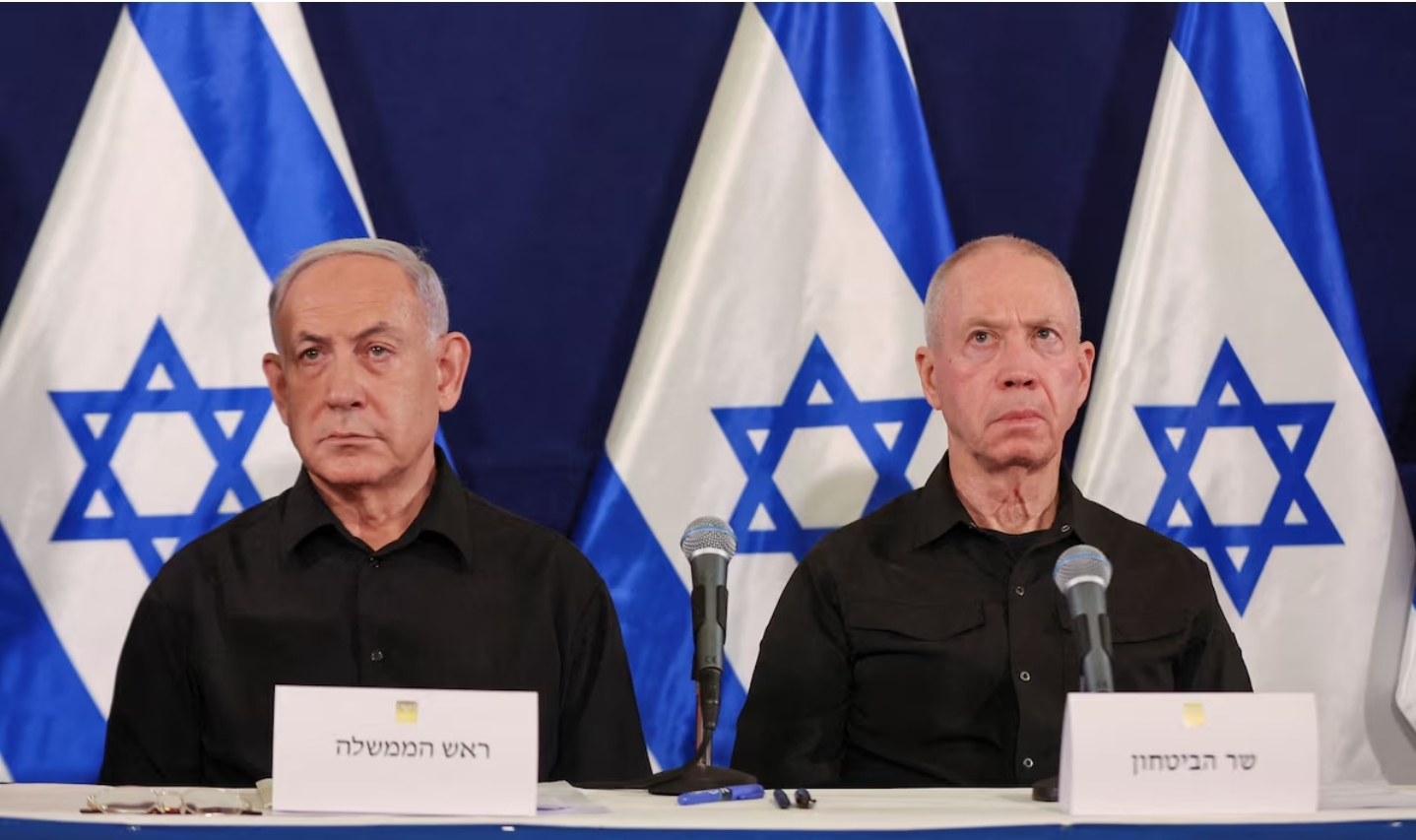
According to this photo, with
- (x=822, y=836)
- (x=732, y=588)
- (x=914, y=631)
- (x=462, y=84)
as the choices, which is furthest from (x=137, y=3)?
(x=822, y=836)

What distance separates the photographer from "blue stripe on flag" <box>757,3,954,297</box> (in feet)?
11.4

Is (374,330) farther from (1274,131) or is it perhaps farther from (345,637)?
(1274,131)

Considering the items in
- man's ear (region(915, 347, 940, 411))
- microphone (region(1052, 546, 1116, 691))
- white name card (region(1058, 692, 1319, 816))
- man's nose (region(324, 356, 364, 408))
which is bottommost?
white name card (region(1058, 692, 1319, 816))

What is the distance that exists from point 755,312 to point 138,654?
1399 mm

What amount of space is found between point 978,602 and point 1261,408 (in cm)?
100

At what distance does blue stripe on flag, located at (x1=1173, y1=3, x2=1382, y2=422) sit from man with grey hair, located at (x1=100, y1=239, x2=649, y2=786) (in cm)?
170

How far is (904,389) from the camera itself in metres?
3.43

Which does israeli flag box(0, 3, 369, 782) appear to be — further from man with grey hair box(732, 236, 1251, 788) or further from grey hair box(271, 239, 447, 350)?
man with grey hair box(732, 236, 1251, 788)

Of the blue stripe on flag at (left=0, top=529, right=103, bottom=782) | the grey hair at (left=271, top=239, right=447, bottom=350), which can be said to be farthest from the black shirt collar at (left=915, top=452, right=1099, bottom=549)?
the blue stripe on flag at (left=0, top=529, right=103, bottom=782)

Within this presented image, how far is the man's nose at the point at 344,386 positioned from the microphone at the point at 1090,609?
4.11ft

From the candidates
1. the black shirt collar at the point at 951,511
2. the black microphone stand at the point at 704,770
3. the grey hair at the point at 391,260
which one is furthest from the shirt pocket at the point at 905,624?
the grey hair at the point at 391,260

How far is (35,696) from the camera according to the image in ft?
10.7

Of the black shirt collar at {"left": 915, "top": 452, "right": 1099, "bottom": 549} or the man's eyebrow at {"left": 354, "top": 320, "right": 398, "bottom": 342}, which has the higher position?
the man's eyebrow at {"left": 354, "top": 320, "right": 398, "bottom": 342}

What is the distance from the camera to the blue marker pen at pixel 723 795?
197cm
